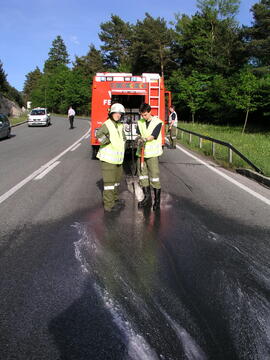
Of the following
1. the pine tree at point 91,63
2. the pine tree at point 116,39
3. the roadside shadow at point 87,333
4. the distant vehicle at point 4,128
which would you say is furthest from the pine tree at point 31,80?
the roadside shadow at point 87,333

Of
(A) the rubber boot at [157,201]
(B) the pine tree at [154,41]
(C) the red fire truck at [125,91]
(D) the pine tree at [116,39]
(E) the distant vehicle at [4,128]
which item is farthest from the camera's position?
(D) the pine tree at [116,39]

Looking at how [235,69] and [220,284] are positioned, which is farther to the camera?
[235,69]

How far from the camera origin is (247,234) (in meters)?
4.72

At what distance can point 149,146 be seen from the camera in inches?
240

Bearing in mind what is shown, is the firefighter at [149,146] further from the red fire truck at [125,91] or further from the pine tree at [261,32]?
the pine tree at [261,32]

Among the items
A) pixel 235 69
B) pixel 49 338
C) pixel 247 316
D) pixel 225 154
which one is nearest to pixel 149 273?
pixel 247 316

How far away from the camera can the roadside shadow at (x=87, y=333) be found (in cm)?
231

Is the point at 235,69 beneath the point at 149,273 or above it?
above

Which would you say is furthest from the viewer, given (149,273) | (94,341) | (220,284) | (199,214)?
(199,214)

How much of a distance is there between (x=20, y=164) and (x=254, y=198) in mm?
7520

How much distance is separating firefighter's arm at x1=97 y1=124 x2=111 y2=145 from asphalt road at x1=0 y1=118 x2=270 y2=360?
3.82 feet

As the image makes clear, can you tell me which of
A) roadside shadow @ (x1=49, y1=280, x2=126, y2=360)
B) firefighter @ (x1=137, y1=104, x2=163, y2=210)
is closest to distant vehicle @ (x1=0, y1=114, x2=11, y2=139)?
firefighter @ (x1=137, y1=104, x2=163, y2=210)

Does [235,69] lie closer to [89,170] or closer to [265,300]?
[89,170]

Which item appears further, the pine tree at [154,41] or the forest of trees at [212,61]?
the pine tree at [154,41]
